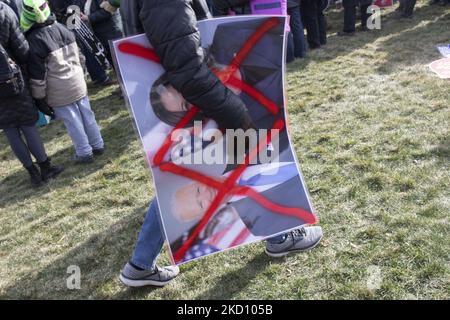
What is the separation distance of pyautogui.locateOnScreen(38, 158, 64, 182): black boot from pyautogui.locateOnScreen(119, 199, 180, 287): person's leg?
2.14m

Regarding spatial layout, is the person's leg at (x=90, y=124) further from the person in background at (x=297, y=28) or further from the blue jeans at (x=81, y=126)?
the person in background at (x=297, y=28)

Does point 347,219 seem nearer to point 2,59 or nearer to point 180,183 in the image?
point 180,183

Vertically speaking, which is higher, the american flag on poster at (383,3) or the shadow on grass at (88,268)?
the american flag on poster at (383,3)

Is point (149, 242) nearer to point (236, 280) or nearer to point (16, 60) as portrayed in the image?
point (236, 280)

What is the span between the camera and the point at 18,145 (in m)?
4.25

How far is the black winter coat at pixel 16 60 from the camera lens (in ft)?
12.5

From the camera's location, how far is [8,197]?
169 inches

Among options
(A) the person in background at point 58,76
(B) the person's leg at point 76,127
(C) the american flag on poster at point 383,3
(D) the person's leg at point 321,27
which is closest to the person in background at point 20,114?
(A) the person in background at point 58,76

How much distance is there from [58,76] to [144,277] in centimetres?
234

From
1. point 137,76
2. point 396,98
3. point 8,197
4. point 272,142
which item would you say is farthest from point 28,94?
point 396,98

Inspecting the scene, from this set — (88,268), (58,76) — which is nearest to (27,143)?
(58,76)

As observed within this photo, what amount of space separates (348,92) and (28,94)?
3101mm

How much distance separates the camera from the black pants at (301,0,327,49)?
6426 mm

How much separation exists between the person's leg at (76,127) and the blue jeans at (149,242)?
220 cm
